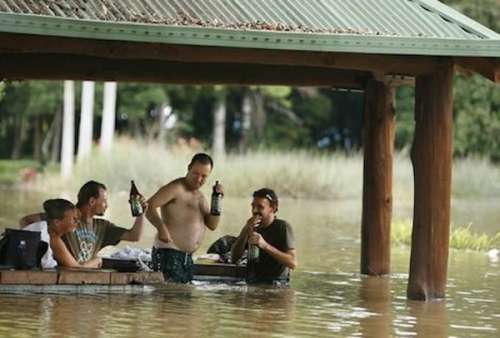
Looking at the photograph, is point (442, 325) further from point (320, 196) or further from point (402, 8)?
point (320, 196)

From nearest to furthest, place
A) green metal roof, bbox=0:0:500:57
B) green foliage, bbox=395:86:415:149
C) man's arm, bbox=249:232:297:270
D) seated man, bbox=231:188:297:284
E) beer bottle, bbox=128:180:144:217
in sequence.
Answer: green metal roof, bbox=0:0:500:57, beer bottle, bbox=128:180:144:217, man's arm, bbox=249:232:297:270, seated man, bbox=231:188:297:284, green foliage, bbox=395:86:415:149

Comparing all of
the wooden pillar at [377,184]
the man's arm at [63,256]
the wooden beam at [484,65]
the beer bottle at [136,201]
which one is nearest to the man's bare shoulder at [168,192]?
the beer bottle at [136,201]

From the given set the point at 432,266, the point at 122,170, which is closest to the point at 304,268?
the point at 432,266

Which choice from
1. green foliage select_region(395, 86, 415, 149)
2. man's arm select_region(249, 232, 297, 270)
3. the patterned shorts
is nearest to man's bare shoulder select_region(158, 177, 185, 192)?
the patterned shorts

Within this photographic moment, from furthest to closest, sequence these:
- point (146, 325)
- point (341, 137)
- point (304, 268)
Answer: point (341, 137) < point (304, 268) < point (146, 325)

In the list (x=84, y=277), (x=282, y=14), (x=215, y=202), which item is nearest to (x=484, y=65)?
(x=282, y=14)

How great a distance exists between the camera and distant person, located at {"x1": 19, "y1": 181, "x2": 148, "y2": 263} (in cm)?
1463

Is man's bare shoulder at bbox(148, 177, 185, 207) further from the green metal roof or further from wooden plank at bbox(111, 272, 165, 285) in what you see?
the green metal roof

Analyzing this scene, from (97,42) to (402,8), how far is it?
11.1ft

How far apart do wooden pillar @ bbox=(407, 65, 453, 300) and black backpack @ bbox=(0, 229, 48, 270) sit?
361 cm

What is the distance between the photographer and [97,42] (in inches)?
560

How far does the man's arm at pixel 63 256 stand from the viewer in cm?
1431

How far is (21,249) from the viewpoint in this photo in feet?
46.7

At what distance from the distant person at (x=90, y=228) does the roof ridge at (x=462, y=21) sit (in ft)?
11.7
